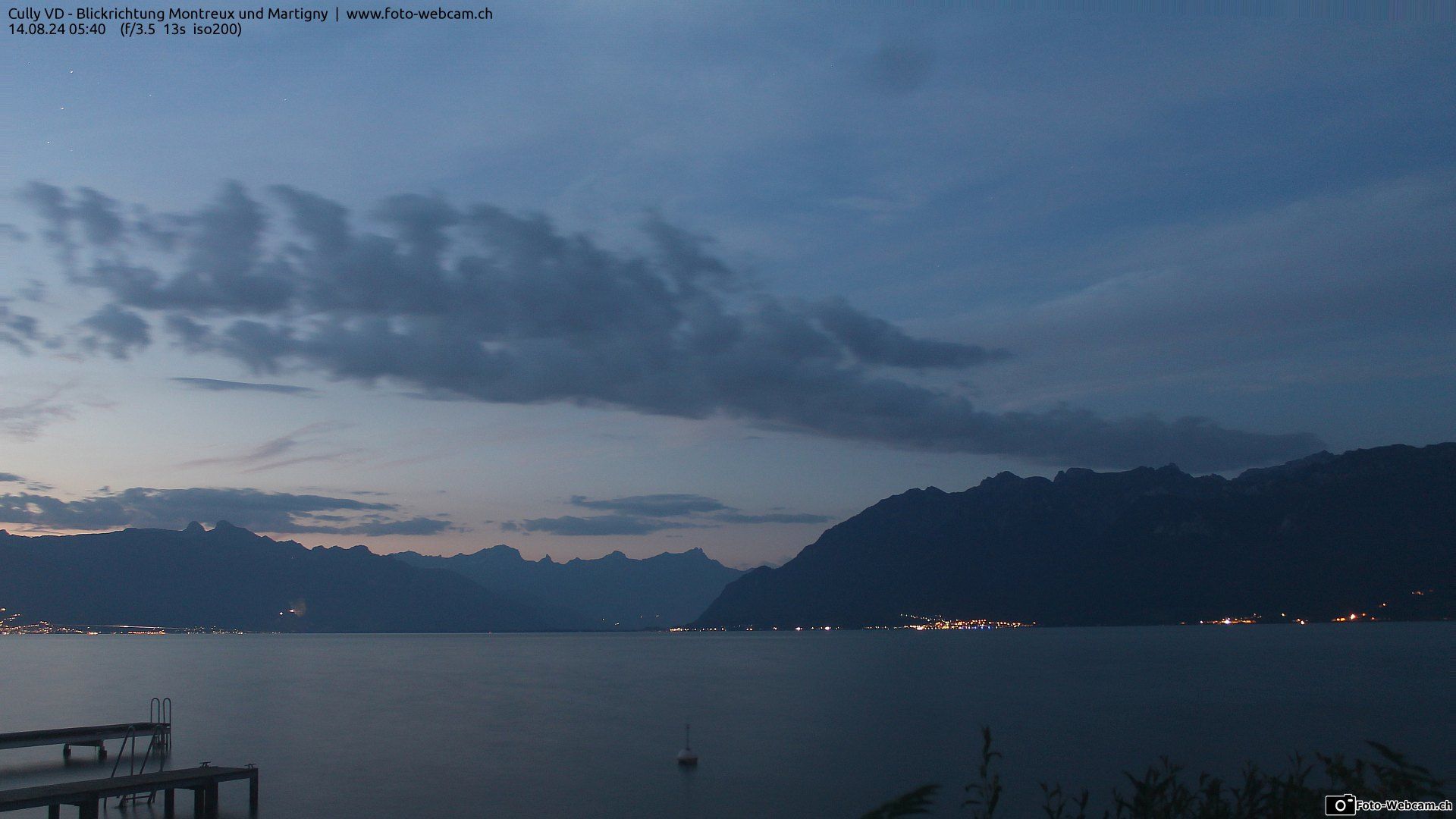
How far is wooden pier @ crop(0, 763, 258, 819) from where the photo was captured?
3606 centimetres

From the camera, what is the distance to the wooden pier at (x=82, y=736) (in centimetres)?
5347

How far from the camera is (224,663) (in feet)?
646

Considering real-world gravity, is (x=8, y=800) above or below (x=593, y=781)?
above

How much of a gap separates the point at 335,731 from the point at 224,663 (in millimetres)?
141400

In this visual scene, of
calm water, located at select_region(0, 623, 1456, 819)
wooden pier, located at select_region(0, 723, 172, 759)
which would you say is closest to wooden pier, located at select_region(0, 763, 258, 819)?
calm water, located at select_region(0, 623, 1456, 819)

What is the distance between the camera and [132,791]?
131 ft

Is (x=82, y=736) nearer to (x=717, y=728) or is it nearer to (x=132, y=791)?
(x=132, y=791)

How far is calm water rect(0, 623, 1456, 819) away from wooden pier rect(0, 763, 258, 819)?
1.84m

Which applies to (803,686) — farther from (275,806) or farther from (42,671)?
(42,671)

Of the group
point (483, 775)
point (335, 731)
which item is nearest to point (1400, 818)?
point (483, 775)

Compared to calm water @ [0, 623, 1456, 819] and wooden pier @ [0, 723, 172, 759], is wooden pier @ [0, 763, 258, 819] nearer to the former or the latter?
calm water @ [0, 623, 1456, 819]

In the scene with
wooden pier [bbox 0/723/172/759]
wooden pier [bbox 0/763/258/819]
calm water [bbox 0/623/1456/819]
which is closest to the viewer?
wooden pier [bbox 0/763/258/819]

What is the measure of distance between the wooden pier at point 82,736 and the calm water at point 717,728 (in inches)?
62.7

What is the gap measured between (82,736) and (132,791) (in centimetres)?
2159
